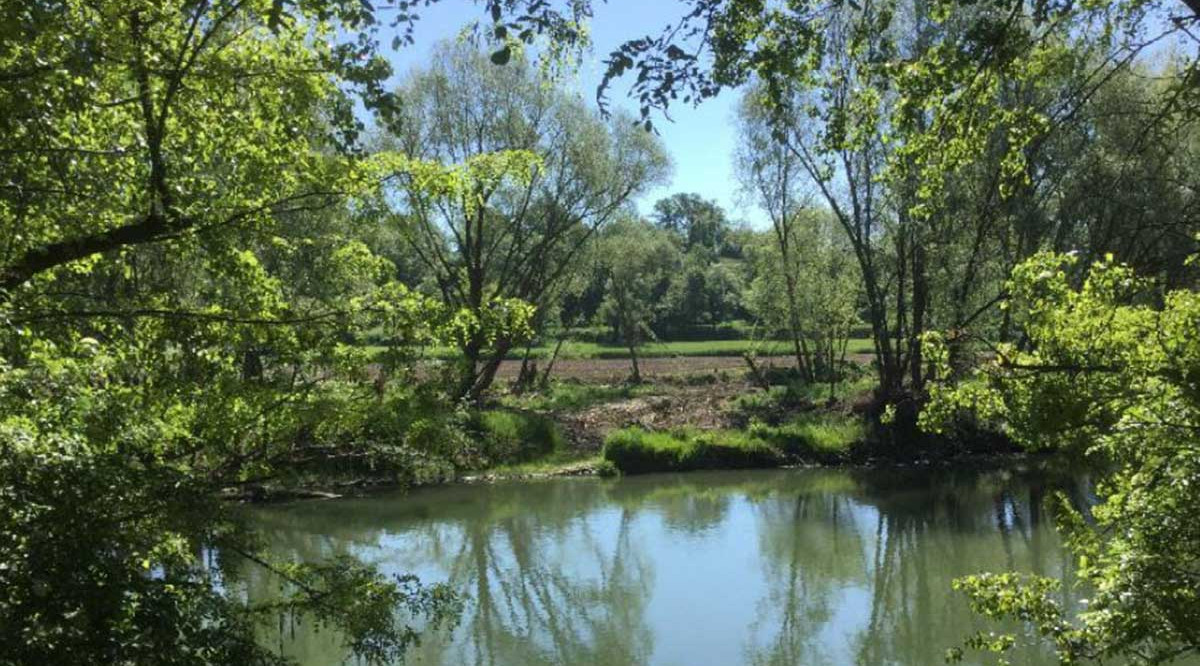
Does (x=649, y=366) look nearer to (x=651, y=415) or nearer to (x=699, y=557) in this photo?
(x=651, y=415)

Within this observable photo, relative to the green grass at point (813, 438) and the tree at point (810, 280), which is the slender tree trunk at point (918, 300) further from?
the tree at point (810, 280)

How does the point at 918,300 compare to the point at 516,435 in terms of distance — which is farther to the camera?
the point at 918,300

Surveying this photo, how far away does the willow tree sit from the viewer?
76.8 ft

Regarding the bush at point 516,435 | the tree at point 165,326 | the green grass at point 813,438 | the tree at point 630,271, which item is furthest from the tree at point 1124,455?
the tree at point 630,271

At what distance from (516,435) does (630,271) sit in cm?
1342

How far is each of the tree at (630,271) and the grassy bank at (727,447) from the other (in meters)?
9.45

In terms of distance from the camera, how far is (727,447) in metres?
22.3

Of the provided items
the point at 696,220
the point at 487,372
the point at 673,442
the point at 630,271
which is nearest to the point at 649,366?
the point at 630,271

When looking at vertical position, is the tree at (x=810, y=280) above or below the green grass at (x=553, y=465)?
above

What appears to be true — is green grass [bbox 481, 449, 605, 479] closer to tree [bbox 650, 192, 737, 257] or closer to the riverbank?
the riverbank

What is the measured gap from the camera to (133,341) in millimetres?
4969

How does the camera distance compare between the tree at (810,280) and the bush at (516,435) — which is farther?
the tree at (810,280)

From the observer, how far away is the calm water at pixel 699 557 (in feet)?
32.9

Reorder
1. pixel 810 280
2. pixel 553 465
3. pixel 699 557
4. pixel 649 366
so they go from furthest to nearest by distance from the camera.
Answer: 1. pixel 649 366
2. pixel 810 280
3. pixel 553 465
4. pixel 699 557
